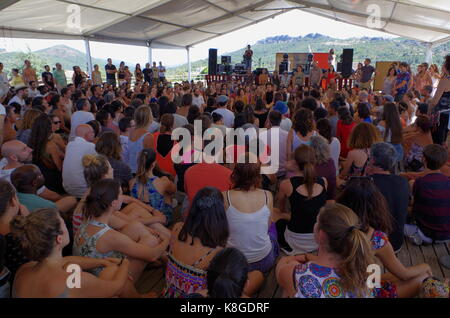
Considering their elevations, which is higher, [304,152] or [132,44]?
[132,44]

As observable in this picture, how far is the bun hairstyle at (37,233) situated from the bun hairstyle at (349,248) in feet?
3.99

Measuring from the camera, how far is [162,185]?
2748 mm

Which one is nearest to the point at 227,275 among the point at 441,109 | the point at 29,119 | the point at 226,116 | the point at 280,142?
the point at 280,142

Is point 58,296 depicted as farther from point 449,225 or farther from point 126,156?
point 449,225

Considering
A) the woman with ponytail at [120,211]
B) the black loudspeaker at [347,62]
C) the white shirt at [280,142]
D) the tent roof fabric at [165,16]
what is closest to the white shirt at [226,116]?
the white shirt at [280,142]

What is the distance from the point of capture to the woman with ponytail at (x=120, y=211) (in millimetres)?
2182

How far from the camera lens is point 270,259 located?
2.33m

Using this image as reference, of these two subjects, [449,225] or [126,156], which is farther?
[126,156]

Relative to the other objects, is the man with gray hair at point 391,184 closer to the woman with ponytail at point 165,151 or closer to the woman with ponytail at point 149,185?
the woman with ponytail at point 149,185

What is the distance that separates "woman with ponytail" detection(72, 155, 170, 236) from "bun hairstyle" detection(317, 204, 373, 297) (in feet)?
4.41

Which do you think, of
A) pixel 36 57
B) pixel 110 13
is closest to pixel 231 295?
pixel 110 13

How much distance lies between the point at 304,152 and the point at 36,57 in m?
17.2

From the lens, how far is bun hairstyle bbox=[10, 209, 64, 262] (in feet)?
4.66

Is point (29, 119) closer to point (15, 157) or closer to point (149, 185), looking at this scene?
point (15, 157)
